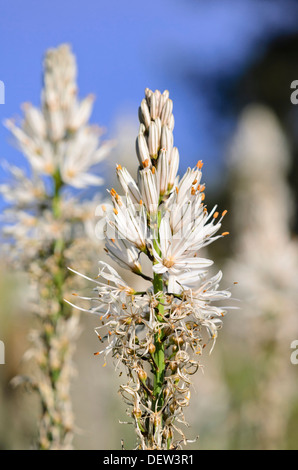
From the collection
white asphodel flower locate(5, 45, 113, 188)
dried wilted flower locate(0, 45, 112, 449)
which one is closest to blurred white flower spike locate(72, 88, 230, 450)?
dried wilted flower locate(0, 45, 112, 449)

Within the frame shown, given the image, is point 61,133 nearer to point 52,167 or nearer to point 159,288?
point 52,167

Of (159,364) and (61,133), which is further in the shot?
(61,133)

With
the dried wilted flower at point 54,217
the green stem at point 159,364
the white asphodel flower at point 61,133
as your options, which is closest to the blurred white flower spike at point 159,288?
the green stem at point 159,364

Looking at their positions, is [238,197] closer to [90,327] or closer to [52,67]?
[90,327]

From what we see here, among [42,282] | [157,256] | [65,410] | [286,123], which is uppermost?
[286,123]

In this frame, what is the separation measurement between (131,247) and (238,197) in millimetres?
5381

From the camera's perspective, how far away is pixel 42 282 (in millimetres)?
3301

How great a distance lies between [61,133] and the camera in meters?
3.60

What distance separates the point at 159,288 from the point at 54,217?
5.04 feet

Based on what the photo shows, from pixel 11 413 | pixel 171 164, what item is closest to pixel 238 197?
pixel 11 413

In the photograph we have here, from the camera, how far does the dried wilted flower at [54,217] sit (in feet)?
10.6

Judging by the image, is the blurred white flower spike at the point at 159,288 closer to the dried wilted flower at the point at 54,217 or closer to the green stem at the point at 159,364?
the green stem at the point at 159,364

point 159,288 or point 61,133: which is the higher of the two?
point 61,133

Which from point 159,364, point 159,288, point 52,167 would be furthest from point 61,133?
point 159,364
